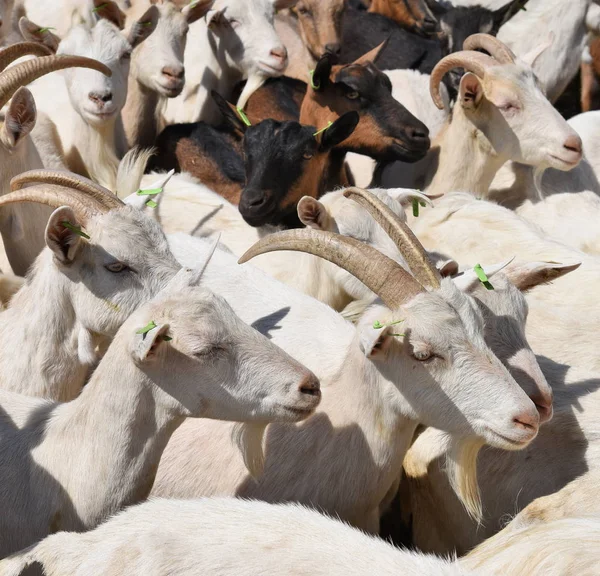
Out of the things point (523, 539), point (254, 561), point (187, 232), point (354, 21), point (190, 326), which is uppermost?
point (190, 326)

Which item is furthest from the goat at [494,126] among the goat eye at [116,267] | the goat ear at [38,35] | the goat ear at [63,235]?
the goat ear at [63,235]

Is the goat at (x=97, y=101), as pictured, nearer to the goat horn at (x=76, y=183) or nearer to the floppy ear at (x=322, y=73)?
the floppy ear at (x=322, y=73)

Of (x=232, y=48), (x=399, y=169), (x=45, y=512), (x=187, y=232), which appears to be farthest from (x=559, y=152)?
(x=45, y=512)

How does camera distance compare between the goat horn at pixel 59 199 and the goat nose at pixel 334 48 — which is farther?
the goat nose at pixel 334 48

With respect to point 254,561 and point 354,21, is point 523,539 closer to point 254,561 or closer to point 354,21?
point 254,561

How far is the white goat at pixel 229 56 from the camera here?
275 inches

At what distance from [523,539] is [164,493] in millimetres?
1194

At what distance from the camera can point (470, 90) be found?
5691mm

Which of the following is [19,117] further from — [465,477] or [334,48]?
[334,48]

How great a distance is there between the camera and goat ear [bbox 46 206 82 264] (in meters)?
3.66

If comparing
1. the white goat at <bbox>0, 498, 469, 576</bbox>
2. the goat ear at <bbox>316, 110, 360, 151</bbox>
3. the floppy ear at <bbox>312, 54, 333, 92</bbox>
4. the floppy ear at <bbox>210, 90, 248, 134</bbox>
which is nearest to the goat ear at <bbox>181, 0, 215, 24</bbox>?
the floppy ear at <bbox>210, 90, 248, 134</bbox>

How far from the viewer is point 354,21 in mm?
8820

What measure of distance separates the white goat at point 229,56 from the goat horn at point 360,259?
3247mm

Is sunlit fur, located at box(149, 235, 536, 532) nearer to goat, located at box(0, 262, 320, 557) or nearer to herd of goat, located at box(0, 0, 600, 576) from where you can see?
herd of goat, located at box(0, 0, 600, 576)
